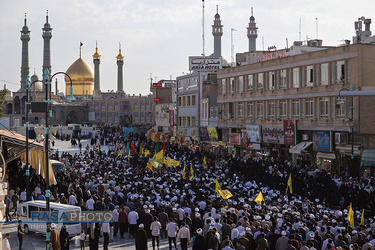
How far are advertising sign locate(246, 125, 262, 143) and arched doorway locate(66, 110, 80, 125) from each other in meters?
77.2

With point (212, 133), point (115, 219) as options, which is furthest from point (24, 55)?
point (115, 219)

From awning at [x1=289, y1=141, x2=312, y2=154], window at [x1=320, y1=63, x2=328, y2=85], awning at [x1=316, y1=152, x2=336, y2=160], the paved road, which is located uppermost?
window at [x1=320, y1=63, x2=328, y2=85]

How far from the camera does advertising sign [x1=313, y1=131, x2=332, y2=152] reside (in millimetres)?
34500

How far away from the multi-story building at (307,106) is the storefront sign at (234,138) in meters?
0.08

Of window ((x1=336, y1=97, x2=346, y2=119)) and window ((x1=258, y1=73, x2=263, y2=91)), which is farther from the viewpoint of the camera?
window ((x1=258, y1=73, x2=263, y2=91))

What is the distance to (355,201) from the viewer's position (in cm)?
2123

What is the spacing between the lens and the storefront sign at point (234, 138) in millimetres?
45812

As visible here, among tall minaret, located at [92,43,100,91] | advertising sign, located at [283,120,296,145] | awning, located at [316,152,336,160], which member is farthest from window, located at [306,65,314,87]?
tall minaret, located at [92,43,100,91]

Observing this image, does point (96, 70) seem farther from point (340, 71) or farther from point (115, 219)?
point (115, 219)

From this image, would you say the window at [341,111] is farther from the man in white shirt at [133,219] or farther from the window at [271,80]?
the man in white shirt at [133,219]

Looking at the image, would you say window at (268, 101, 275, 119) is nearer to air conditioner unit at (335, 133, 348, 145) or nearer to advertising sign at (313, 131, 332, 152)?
advertising sign at (313, 131, 332, 152)

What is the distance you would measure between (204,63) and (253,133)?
1523 centimetres

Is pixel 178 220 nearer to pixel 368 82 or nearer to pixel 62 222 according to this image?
pixel 62 222

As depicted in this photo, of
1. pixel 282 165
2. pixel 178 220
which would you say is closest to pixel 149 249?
pixel 178 220
